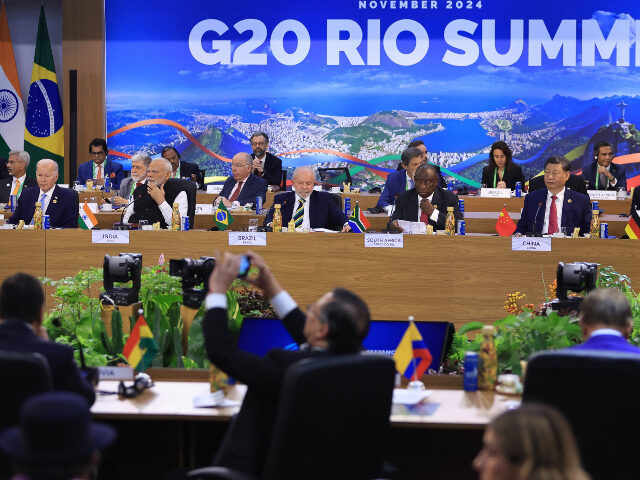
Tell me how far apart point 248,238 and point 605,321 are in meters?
3.86

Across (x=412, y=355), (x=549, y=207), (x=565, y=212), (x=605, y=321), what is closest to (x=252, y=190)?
(x=549, y=207)

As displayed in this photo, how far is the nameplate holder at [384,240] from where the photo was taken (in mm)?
6270

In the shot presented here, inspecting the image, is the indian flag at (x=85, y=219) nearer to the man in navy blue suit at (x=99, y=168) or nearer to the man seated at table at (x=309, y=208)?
the man seated at table at (x=309, y=208)

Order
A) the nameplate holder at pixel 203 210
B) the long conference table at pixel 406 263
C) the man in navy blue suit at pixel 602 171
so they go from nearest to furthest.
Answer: the long conference table at pixel 406 263, the nameplate holder at pixel 203 210, the man in navy blue suit at pixel 602 171

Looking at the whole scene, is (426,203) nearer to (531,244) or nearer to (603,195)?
(531,244)

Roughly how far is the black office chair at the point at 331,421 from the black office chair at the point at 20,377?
504mm

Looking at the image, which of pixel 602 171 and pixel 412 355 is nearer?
pixel 412 355

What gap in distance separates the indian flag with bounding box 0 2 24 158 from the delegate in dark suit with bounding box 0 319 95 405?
1007 centimetres

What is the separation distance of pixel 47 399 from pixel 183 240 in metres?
4.45

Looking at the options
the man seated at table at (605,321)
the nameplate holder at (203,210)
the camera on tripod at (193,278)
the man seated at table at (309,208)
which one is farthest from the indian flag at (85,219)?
the man seated at table at (605,321)

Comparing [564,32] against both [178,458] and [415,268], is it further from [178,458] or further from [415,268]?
[178,458]

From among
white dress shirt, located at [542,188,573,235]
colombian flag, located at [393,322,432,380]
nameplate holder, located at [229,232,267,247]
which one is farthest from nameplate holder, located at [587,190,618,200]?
colombian flag, located at [393,322,432,380]

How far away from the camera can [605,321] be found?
Answer: 2.86 m

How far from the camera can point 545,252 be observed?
20.2 ft
